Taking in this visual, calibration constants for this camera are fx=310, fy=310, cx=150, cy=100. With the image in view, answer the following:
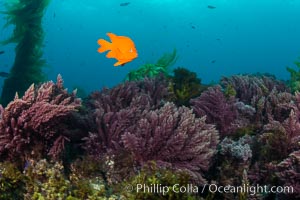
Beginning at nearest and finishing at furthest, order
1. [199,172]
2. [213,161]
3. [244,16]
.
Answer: [199,172] < [213,161] < [244,16]

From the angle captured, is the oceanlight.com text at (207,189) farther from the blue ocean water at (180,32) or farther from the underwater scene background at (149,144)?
the blue ocean water at (180,32)

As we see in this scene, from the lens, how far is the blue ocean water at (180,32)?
67562 mm

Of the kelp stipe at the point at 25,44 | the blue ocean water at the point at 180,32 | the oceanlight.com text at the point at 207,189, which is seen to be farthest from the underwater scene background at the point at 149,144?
the blue ocean water at the point at 180,32

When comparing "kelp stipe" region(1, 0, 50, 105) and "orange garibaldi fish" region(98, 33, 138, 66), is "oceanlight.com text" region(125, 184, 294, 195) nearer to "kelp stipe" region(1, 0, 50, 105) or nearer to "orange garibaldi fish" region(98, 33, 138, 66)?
"orange garibaldi fish" region(98, 33, 138, 66)

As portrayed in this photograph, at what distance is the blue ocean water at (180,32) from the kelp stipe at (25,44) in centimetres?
171

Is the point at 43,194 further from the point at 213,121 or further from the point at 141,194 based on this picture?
the point at 213,121

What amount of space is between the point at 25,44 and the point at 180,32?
11202 cm

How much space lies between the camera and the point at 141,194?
2980 mm

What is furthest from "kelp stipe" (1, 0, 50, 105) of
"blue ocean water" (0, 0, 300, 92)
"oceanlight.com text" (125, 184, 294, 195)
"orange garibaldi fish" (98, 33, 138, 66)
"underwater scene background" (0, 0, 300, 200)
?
"oceanlight.com text" (125, 184, 294, 195)

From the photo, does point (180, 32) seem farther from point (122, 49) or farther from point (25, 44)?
point (122, 49)

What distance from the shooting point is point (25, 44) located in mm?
12188

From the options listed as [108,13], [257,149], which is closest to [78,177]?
[257,149]

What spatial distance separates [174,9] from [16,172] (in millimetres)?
74212

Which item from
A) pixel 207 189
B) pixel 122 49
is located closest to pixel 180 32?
pixel 122 49
